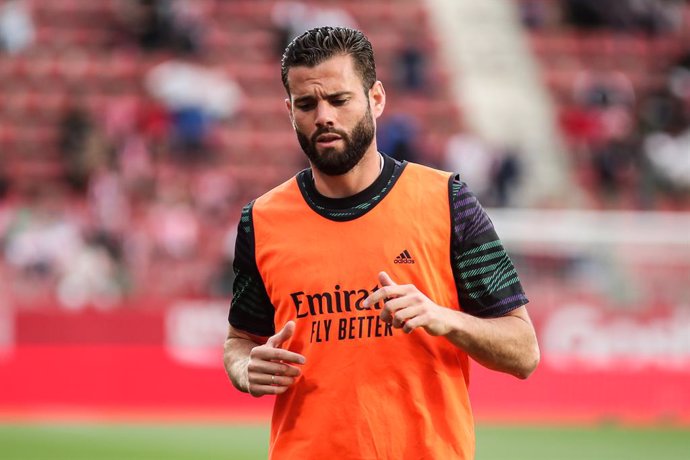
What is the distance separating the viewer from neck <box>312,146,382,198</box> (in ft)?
13.4

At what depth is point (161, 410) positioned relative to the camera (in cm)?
1491

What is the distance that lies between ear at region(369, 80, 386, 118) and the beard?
49mm

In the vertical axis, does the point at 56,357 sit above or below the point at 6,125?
below

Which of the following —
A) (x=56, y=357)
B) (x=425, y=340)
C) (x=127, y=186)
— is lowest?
(x=425, y=340)

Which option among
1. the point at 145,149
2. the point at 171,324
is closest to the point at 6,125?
the point at 145,149

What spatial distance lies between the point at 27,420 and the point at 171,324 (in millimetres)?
1913

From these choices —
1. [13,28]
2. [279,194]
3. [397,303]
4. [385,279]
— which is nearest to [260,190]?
[13,28]

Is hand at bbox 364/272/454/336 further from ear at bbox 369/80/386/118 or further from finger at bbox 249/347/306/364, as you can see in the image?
ear at bbox 369/80/386/118

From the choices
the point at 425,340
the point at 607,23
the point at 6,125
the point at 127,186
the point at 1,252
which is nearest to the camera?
the point at 425,340

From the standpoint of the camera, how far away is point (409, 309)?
11.9 feet

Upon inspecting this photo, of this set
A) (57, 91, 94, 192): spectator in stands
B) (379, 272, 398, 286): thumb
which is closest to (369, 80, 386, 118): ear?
(379, 272, 398, 286): thumb

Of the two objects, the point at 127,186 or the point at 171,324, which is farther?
the point at 127,186

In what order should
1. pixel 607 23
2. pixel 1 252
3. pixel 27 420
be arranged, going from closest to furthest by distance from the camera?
pixel 27 420
pixel 1 252
pixel 607 23

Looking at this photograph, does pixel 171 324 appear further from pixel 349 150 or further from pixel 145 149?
pixel 349 150
